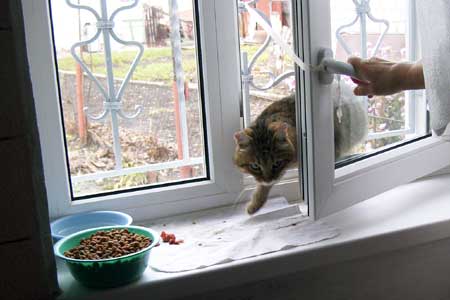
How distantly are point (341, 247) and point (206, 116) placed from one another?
431 mm

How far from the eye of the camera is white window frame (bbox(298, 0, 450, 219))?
901 millimetres

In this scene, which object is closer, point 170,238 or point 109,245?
point 109,245

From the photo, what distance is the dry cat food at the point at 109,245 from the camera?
2.83 feet

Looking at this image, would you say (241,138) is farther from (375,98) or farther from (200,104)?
(375,98)

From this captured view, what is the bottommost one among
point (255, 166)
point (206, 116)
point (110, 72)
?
point (255, 166)

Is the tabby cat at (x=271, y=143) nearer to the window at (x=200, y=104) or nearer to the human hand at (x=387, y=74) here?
the window at (x=200, y=104)

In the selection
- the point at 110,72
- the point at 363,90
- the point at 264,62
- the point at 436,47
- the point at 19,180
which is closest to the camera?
the point at 19,180

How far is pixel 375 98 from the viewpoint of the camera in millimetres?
1124

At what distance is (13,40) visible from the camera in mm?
721

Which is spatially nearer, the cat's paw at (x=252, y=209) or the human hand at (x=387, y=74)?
the human hand at (x=387, y=74)

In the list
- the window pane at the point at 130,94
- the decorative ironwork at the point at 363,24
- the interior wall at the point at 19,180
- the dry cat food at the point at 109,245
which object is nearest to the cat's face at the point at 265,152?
the window pane at the point at 130,94

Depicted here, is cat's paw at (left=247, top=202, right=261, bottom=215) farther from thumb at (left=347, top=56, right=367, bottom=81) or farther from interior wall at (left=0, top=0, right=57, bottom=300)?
interior wall at (left=0, top=0, right=57, bottom=300)

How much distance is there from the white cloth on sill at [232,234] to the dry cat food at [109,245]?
0.20 ft

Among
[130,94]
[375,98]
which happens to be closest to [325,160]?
[375,98]
